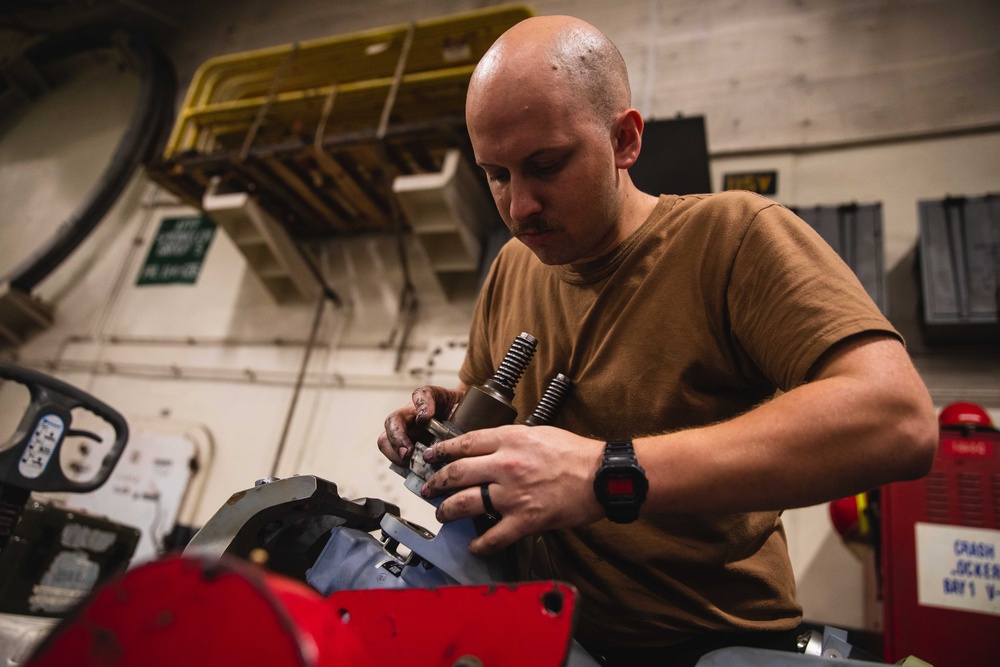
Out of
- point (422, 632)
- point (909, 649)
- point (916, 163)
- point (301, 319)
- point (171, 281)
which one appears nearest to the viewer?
point (422, 632)

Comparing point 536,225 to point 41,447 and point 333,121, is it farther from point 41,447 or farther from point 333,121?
point 333,121

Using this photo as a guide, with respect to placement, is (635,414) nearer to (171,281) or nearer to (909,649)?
(909,649)

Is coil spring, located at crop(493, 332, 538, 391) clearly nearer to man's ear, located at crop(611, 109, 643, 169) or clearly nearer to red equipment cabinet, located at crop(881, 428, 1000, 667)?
man's ear, located at crop(611, 109, 643, 169)

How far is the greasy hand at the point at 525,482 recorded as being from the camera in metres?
0.66

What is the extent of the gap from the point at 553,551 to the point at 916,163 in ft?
8.65

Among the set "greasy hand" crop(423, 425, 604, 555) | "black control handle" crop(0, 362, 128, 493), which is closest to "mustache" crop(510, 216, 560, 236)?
"greasy hand" crop(423, 425, 604, 555)

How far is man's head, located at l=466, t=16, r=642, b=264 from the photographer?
2.95ft

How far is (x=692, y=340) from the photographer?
920mm

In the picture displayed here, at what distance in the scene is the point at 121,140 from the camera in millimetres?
3988

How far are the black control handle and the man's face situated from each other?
1319 millimetres

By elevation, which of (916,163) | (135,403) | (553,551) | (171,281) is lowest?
(553,551)

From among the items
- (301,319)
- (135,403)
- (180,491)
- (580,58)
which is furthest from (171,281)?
(580,58)

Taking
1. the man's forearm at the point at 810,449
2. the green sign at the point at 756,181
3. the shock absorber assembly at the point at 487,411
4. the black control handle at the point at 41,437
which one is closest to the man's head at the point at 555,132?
the shock absorber assembly at the point at 487,411

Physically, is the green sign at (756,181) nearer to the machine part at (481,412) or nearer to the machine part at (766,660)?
the machine part at (481,412)
